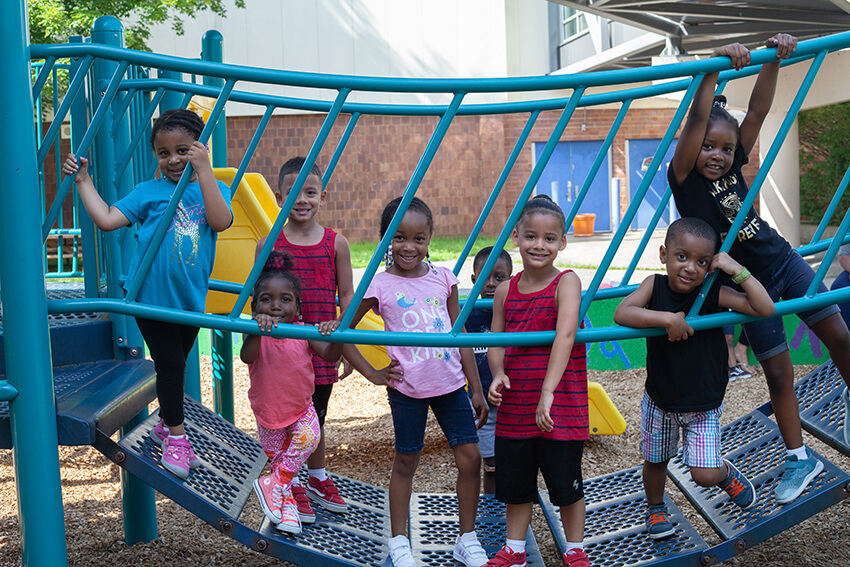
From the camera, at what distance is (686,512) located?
3.85 meters

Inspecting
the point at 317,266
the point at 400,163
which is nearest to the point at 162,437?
the point at 317,266

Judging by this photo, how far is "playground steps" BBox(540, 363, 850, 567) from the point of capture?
2.52 meters

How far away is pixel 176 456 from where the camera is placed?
2570mm

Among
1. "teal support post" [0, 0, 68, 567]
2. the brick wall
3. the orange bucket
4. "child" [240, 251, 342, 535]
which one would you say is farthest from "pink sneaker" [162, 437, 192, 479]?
the orange bucket

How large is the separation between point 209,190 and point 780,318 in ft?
5.90

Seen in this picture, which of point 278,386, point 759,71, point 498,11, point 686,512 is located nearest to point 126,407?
point 278,386

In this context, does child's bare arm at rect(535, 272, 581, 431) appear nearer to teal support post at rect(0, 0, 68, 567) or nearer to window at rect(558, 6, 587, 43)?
teal support post at rect(0, 0, 68, 567)

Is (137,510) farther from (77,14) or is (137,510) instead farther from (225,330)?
(77,14)

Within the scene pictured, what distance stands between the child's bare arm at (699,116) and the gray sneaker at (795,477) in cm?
106

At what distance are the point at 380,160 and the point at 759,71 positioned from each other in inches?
584

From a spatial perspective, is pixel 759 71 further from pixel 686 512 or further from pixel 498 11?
pixel 498 11

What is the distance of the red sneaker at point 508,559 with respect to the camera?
2.45 m

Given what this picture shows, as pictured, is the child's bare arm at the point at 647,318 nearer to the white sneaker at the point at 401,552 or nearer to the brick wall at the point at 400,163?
the white sneaker at the point at 401,552

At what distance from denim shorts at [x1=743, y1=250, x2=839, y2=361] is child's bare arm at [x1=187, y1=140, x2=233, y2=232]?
5.39ft
